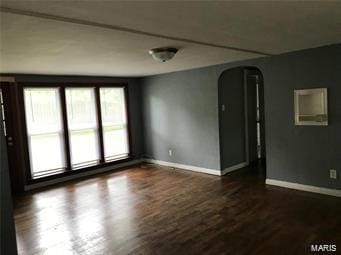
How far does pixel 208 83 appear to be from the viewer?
5492mm

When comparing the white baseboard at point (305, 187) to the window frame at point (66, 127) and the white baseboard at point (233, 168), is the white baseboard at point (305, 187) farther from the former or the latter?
the window frame at point (66, 127)

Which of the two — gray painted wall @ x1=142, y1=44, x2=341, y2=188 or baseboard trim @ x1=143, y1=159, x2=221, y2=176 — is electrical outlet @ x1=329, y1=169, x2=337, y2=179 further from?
baseboard trim @ x1=143, y1=159, x2=221, y2=176

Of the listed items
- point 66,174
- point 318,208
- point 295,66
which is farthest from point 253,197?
point 66,174

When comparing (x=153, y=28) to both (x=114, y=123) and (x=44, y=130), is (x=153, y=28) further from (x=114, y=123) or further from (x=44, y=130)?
(x=114, y=123)

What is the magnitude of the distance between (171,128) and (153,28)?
156 inches

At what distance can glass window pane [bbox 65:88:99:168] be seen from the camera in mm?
5871

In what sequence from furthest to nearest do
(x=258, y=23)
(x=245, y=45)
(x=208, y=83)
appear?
(x=208, y=83) < (x=245, y=45) < (x=258, y=23)

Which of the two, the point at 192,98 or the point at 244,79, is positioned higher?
the point at 244,79

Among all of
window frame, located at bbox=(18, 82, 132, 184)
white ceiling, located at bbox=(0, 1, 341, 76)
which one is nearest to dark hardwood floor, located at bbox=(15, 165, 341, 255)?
window frame, located at bbox=(18, 82, 132, 184)

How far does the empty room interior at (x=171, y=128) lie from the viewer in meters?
2.41

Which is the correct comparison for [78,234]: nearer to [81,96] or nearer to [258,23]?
[258,23]

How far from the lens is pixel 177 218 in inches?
141

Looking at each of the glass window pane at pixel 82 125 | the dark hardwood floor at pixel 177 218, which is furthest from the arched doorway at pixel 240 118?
the glass window pane at pixel 82 125

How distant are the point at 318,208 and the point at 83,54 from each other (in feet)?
12.2
